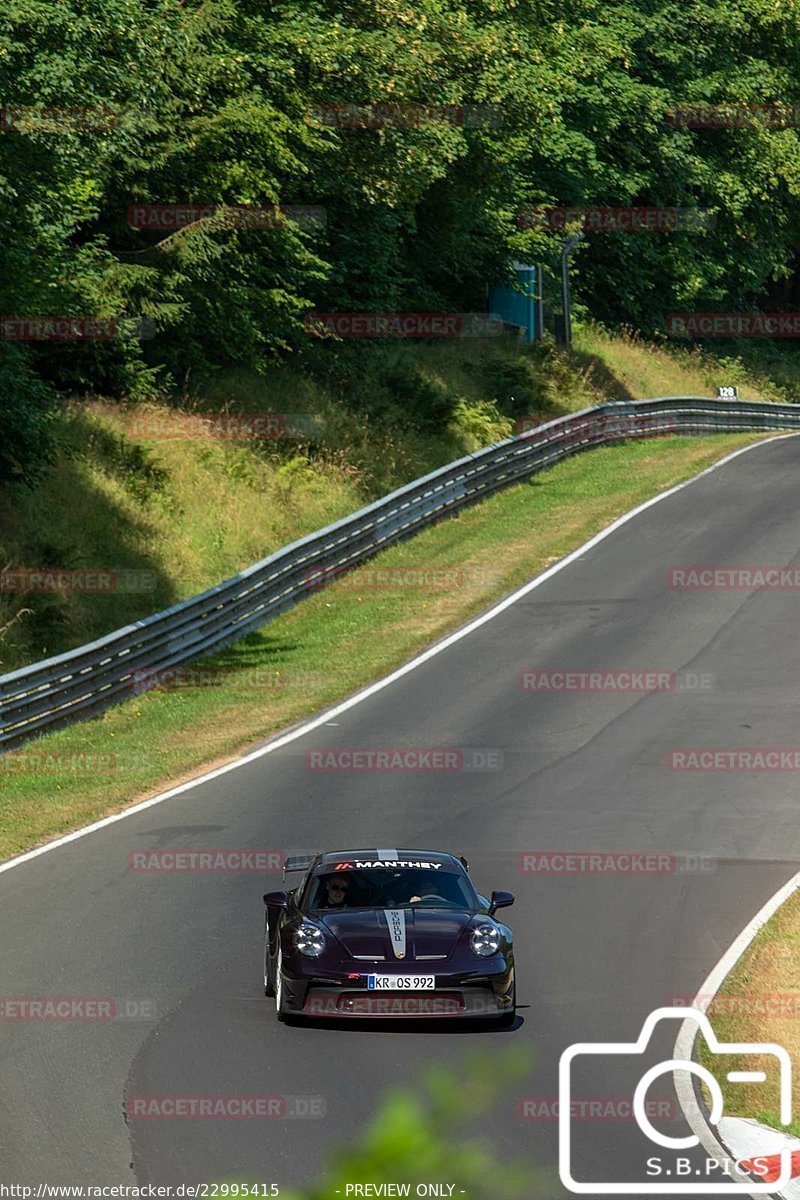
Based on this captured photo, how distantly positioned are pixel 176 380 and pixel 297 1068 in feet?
106

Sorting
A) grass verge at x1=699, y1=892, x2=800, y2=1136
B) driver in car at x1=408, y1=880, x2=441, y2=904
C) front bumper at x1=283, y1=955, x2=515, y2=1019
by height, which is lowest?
grass verge at x1=699, y1=892, x2=800, y2=1136

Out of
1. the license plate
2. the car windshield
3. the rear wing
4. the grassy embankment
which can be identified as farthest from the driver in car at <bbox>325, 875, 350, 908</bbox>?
the grassy embankment

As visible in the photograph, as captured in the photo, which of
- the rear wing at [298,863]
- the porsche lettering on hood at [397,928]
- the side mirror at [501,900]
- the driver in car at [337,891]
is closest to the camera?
the porsche lettering on hood at [397,928]

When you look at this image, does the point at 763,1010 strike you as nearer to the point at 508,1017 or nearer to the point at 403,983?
the point at 508,1017

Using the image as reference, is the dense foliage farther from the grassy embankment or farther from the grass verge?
the grass verge

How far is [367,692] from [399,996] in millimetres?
14443

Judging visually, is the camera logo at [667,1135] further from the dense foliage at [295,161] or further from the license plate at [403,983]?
the dense foliage at [295,161]

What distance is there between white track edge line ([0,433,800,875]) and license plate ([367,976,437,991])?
254 inches

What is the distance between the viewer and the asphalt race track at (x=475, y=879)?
9711 millimetres

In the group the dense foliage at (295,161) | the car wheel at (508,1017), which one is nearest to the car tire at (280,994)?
the car wheel at (508,1017)

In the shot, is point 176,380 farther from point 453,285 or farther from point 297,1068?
point 297,1068

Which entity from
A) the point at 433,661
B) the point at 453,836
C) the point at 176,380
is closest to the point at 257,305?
the point at 176,380

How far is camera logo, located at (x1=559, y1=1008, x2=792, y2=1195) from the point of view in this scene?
868cm

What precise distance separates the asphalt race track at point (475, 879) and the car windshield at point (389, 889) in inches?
34.9
